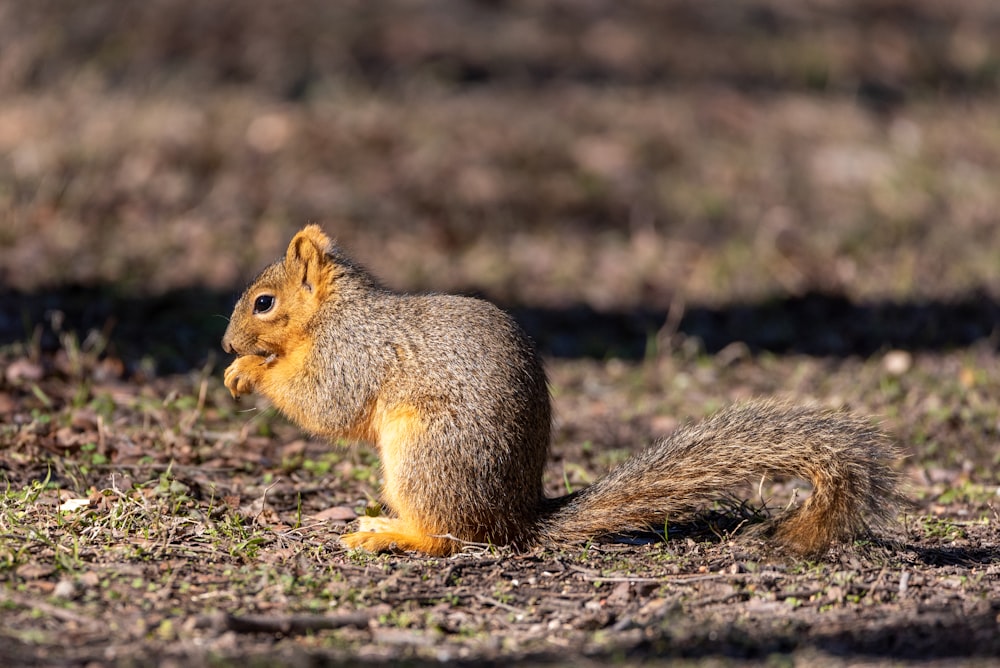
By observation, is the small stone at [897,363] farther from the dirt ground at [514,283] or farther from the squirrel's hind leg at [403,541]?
the squirrel's hind leg at [403,541]

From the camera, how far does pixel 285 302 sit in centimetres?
430

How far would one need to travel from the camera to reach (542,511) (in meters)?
3.97

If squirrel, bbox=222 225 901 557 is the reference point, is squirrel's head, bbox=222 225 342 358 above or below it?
above

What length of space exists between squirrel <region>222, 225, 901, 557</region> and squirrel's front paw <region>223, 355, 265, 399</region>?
0.13m

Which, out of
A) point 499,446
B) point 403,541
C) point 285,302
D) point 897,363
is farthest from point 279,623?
point 897,363

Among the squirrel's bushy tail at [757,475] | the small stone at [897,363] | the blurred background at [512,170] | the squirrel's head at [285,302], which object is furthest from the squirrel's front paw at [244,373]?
the small stone at [897,363]

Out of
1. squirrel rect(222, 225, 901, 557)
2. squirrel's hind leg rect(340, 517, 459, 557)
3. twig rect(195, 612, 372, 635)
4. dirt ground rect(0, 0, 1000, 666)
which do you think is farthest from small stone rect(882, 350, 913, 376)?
twig rect(195, 612, 372, 635)

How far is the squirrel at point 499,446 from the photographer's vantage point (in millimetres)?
3621

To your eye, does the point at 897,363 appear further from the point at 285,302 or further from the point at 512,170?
the point at 512,170

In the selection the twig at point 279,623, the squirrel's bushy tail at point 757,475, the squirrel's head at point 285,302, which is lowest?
the twig at point 279,623

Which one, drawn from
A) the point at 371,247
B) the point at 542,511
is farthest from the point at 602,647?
the point at 371,247

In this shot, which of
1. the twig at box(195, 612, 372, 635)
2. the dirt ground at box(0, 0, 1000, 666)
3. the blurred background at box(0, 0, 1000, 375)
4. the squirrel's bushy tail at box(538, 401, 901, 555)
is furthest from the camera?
the blurred background at box(0, 0, 1000, 375)

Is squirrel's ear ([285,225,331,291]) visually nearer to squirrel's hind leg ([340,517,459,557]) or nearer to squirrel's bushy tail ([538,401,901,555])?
squirrel's hind leg ([340,517,459,557])

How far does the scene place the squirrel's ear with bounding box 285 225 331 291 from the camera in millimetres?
4293
